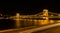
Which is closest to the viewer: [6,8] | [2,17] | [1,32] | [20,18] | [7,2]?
[1,32]

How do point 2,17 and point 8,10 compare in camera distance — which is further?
point 8,10

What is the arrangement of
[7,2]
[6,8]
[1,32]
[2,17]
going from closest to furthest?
[1,32] → [2,17] → [6,8] → [7,2]

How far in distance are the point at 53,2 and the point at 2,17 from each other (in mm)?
A: 4756

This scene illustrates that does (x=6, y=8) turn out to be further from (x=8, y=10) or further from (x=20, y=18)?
(x=20, y=18)

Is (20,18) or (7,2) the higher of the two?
(7,2)

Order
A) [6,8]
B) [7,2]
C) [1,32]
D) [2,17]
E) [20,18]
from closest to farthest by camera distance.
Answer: [1,32], [20,18], [2,17], [6,8], [7,2]

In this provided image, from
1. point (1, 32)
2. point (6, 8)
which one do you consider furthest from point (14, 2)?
point (1, 32)

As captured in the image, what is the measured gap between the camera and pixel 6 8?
1262 centimetres

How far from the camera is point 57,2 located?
43.7ft

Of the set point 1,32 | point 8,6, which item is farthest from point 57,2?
point 1,32

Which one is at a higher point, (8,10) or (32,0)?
(32,0)

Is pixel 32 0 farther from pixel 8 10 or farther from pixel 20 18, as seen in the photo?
pixel 20 18

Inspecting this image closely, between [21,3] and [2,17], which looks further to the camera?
[21,3]

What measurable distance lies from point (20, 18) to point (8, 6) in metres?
3.03
